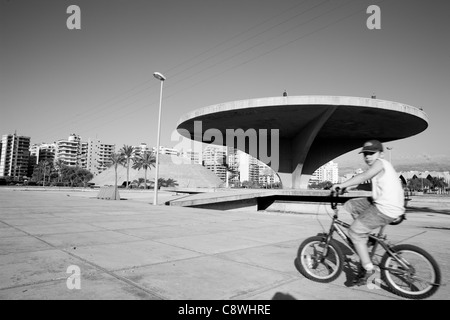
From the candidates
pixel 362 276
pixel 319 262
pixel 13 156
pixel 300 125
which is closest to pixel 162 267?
pixel 319 262

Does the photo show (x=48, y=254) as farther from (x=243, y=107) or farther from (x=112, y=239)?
(x=243, y=107)

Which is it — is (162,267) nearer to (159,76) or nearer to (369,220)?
(369,220)

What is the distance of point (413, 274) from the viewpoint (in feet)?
10.9

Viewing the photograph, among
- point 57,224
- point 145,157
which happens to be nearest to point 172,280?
point 57,224

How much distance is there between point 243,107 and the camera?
2355 cm

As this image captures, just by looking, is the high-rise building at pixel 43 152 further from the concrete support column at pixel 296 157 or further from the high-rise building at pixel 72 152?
the concrete support column at pixel 296 157

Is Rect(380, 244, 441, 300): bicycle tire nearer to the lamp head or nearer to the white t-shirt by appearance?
the white t-shirt

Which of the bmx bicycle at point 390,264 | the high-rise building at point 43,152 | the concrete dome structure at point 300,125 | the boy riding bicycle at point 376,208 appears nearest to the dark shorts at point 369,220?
the boy riding bicycle at point 376,208

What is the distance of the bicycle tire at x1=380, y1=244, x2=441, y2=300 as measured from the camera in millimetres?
3209

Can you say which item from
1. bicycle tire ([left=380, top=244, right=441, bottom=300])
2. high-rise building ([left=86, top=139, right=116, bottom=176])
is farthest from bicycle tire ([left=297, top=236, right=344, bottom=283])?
high-rise building ([left=86, top=139, right=116, bottom=176])

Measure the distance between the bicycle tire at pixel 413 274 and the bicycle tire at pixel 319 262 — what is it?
20.8 inches

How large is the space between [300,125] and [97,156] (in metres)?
174

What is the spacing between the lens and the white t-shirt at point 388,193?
11.2ft
